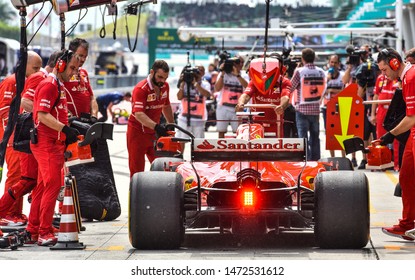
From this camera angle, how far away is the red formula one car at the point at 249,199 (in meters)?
10.4

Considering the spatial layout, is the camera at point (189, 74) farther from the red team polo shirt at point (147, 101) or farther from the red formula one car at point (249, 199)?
the red formula one car at point (249, 199)

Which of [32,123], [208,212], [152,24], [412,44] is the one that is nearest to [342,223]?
[208,212]

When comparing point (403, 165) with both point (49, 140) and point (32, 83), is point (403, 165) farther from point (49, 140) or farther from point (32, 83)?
point (32, 83)

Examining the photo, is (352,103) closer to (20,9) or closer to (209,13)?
(20,9)

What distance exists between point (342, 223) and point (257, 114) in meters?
2.13

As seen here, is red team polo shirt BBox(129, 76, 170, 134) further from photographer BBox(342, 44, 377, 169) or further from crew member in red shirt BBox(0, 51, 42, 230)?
photographer BBox(342, 44, 377, 169)

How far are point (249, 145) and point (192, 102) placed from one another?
8903mm

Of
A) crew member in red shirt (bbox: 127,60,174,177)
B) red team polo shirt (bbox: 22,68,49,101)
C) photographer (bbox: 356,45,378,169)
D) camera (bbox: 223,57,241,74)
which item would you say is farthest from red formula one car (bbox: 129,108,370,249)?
camera (bbox: 223,57,241,74)

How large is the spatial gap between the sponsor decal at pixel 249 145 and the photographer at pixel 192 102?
681cm

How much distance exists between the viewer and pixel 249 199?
10484 mm

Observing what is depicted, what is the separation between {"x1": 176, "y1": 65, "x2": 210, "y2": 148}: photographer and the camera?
63.0ft

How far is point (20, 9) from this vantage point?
1132cm

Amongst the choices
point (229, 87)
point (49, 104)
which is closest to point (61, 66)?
point (49, 104)

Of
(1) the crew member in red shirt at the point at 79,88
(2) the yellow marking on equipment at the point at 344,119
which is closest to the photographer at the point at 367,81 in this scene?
(2) the yellow marking on equipment at the point at 344,119
